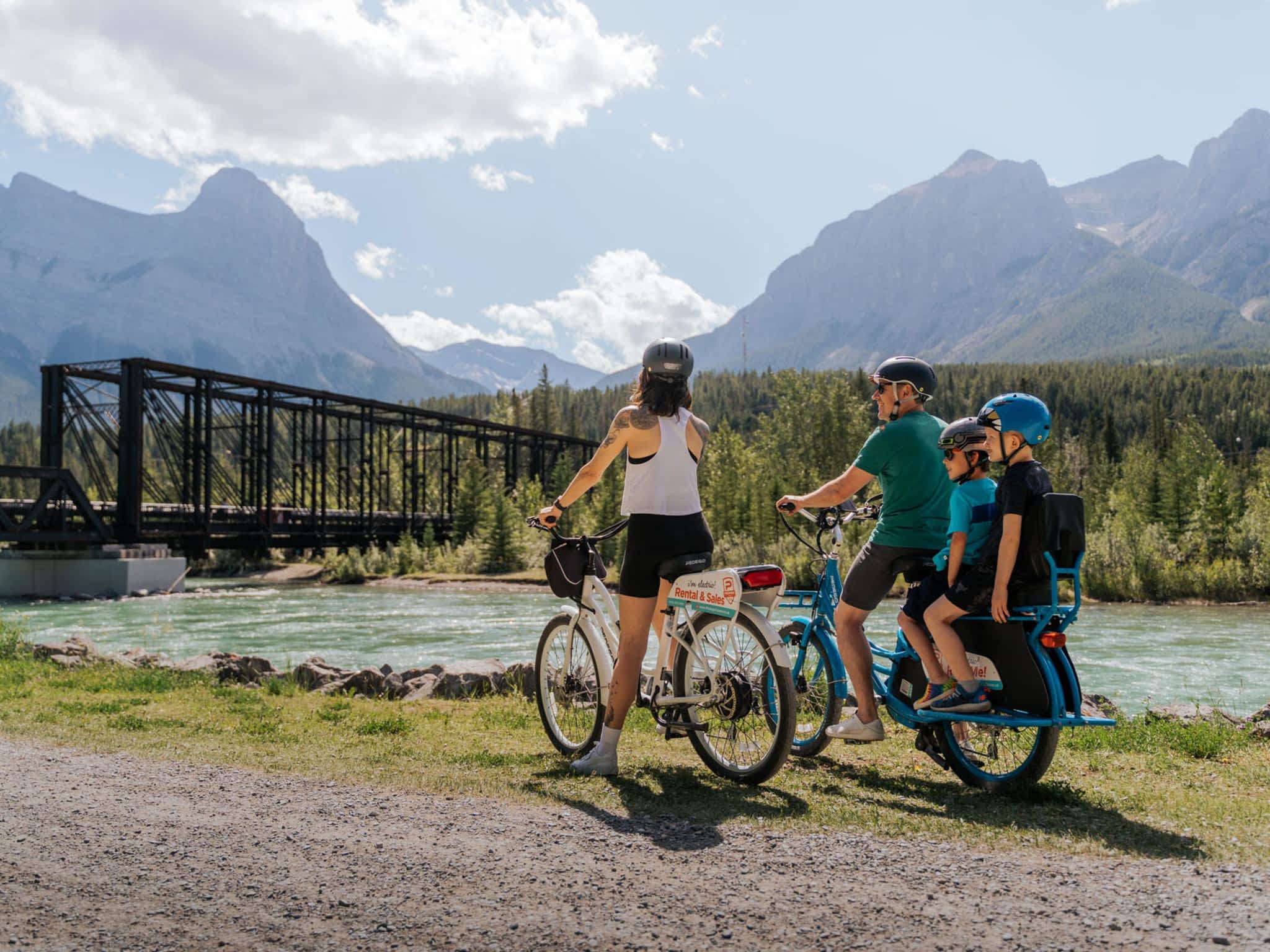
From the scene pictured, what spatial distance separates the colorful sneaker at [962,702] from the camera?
197 inches

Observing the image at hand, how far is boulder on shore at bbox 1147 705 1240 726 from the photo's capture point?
293 inches

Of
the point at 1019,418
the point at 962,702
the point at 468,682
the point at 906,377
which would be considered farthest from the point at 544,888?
the point at 468,682

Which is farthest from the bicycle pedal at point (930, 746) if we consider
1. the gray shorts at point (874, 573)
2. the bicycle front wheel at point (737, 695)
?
the bicycle front wheel at point (737, 695)

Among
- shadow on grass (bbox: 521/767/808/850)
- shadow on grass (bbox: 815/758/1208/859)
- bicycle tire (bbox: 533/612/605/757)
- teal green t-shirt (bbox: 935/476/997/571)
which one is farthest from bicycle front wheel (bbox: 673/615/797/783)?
teal green t-shirt (bbox: 935/476/997/571)

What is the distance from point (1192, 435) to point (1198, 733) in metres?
54.8

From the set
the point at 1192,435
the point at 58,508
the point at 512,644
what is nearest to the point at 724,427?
the point at 1192,435

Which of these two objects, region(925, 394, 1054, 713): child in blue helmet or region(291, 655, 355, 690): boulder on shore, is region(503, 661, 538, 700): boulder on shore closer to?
region(291, 655, 355, 690): boulder on shore

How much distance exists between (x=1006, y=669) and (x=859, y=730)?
0.90 metres

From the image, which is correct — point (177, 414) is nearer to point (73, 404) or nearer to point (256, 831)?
point (73, 404)

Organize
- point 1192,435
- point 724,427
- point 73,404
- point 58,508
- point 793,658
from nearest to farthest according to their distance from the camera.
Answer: point 793,658 → point 58,508 → point 73,404 → point 1192,435 → point 724,427

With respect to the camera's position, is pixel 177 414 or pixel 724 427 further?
pixel 724 427

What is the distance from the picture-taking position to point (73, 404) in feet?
135

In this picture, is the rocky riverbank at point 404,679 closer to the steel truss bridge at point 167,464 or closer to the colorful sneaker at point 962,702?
the colorful sneaker at point 962,702

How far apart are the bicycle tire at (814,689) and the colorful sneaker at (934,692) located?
0.56m
